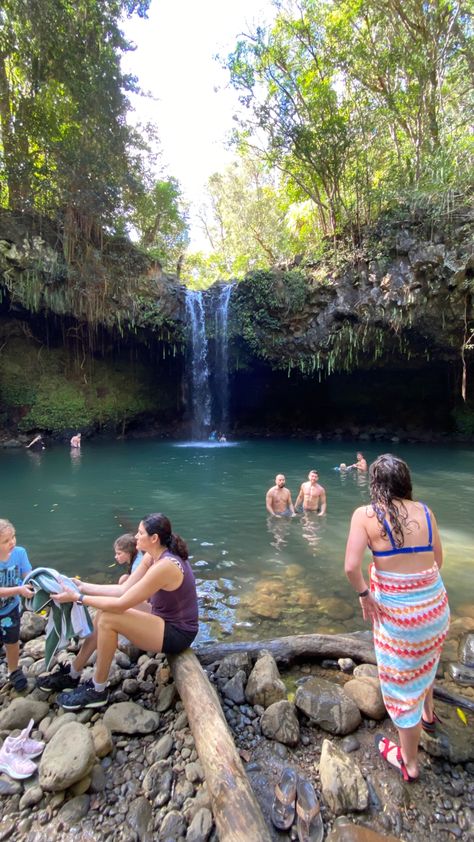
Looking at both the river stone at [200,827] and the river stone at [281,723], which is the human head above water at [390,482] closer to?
the river stone at [281,723]

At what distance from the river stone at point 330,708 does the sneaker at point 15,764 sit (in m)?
1.53

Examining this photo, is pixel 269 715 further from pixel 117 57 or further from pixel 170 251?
pixel 170 251

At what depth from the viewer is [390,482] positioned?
6.83 feet

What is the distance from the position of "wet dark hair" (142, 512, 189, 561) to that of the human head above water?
1358 mm

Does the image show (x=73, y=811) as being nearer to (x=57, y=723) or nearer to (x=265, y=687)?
(x=57, y=723)

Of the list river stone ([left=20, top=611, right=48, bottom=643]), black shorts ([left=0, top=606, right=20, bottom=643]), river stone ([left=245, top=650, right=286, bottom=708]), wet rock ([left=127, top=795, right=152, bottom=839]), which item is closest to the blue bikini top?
river stone ([left=245, top=650, right=286, bottom=708])

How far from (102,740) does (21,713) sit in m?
0.63

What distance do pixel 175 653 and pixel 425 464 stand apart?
38.0ft

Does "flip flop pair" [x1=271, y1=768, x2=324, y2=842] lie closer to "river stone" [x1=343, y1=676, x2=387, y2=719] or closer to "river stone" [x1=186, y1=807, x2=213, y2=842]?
"river stone" [x1=186, y1=807, x2=213, y2=842]

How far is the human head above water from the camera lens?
6.81 ft

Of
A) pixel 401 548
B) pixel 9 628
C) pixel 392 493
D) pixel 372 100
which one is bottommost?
pixel 9 628

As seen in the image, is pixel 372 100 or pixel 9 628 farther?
→ pixel 372 100

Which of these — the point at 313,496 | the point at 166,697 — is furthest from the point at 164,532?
the point at 313,496

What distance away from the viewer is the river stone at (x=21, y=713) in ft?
8.13
